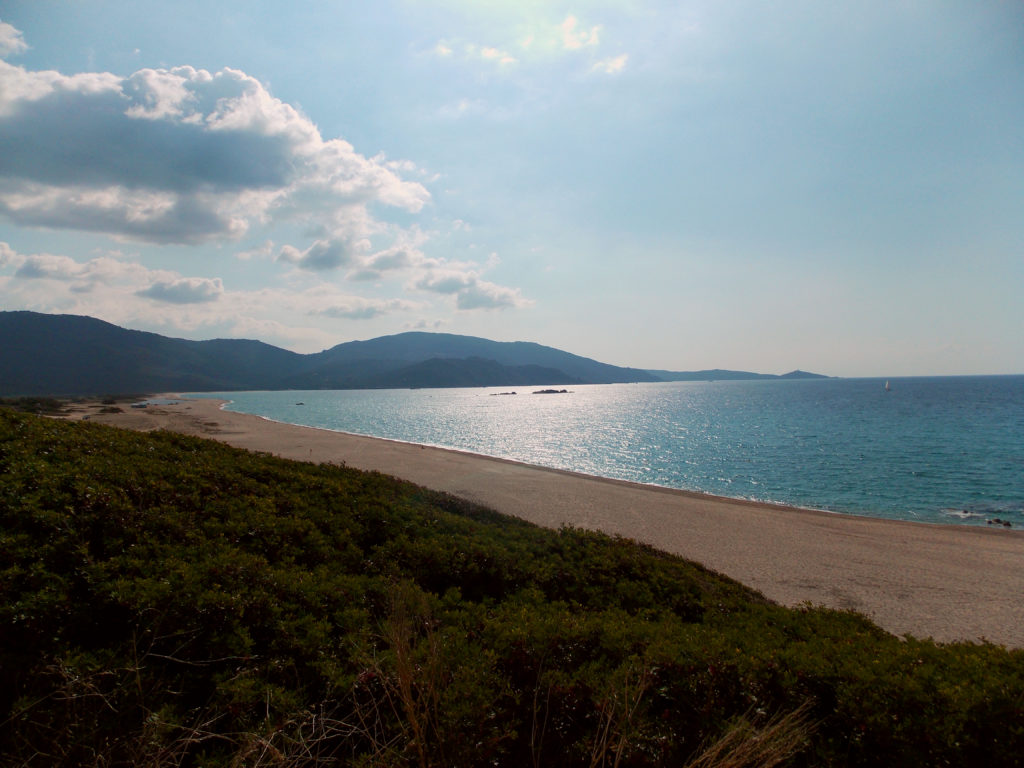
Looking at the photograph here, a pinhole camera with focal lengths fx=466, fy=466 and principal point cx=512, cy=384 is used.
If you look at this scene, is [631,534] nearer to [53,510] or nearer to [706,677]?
[706,677]

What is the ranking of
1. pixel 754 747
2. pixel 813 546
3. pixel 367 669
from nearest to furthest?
pixel 754 747 → pixel 367 669 → pixel 813 546

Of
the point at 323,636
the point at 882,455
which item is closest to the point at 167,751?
the point at 323,636

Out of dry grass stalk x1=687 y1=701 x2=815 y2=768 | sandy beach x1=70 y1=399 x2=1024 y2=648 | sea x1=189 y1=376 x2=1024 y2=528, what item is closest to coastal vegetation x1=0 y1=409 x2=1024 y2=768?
dry grass stalk x1=687 y1=701 x2=815 y2=768

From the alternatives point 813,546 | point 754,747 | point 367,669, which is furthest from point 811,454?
point 367,669

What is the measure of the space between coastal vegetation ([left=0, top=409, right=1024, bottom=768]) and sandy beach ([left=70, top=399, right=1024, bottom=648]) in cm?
415

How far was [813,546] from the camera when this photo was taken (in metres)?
15.5

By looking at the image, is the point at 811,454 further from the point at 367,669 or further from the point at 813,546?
the point at 367,669

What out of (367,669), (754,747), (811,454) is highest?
(754,747)

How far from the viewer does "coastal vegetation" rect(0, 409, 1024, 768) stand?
2807mm

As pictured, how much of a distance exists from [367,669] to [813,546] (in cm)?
1686

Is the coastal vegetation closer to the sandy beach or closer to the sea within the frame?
the sandy beach

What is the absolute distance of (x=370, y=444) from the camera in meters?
38.7

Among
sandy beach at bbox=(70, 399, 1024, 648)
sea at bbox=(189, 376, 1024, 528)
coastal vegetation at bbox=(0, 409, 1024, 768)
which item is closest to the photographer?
coastal vegetation at bbox=(0, 409, 1024, 768)

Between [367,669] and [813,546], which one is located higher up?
[367,669]
